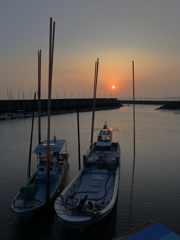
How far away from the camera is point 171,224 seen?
12797mm

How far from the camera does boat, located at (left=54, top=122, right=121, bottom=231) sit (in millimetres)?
10891

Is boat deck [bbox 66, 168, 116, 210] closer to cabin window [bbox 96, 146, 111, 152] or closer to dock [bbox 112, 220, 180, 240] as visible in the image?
cabin window [bbox 96, 146, 111, 152]

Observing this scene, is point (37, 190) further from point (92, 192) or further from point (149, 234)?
point (149, 234)

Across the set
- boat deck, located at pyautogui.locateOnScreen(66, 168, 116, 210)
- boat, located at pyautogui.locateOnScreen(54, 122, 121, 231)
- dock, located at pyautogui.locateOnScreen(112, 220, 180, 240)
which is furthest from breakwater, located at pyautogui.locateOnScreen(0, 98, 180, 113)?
dock, located at pyautogui.locateOnScreen(112, 220, 180, 240)

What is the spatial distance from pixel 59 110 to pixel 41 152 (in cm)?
8808

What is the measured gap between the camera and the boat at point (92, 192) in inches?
429

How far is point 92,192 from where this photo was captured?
1432 cm

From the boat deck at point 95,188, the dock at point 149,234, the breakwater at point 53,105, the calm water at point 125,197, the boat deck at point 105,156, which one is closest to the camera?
the dock at point 149,234

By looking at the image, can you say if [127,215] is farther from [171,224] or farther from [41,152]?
[41,152]

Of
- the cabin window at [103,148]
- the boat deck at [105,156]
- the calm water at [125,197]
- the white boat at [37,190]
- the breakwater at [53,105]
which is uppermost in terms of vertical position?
the breakwater at [53,105]

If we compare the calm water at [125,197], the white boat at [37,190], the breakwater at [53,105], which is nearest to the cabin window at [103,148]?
the calm water at [125,197]

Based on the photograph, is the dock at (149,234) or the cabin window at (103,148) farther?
the cabin window at (103,148)

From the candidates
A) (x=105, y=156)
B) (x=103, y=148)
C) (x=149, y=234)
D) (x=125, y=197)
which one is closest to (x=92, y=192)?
(x=125, y=197)

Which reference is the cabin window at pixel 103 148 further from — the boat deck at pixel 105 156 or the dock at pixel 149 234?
the dock at pixel 149 234
